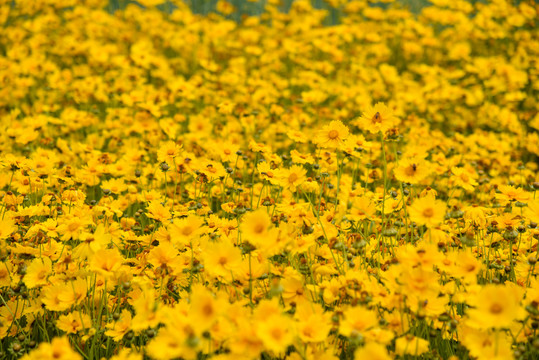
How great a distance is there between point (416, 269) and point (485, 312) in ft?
0.72

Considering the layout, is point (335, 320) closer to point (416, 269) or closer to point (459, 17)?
point (416, 269)

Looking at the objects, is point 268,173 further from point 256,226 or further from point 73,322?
point 73,322

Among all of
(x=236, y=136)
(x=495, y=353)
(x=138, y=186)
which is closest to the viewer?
(x=495, y=353)

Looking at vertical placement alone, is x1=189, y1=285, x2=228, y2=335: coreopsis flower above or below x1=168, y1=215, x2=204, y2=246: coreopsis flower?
above

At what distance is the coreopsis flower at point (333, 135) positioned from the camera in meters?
2.04

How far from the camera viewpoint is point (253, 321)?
52.1 inches

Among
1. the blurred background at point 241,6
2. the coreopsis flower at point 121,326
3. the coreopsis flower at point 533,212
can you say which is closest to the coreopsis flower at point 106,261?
the coreopsis flower at point 121,326

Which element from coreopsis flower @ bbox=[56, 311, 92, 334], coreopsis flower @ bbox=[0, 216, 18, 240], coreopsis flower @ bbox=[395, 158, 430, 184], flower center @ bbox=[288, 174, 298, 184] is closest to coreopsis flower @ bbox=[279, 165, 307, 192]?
flower center @ bbox=[288, 174, 298, 184]

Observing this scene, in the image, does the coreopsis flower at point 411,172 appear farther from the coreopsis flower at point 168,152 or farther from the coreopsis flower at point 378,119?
the coreopsis flower at point 168,152

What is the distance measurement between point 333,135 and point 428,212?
0.54 m

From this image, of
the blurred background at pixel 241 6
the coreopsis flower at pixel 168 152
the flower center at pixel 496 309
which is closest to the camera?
the flower center at pixel 496 309

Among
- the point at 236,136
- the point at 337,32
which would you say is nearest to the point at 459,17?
the point at 337,32

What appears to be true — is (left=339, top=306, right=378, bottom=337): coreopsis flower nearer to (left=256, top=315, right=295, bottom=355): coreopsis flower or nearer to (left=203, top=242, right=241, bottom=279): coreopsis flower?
(left=256, top=315, right=295, bottom=355): coreopsis flower

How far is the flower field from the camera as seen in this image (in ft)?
4.79
